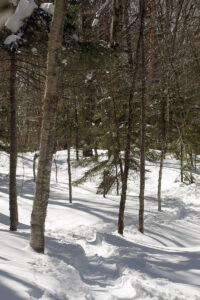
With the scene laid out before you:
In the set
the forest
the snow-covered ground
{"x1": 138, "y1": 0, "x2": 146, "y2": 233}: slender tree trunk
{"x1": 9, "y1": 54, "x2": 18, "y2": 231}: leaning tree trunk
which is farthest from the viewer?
{"x1": 138, "y1": 0, "x2": 146, "y2": 233}: slender tree trunk

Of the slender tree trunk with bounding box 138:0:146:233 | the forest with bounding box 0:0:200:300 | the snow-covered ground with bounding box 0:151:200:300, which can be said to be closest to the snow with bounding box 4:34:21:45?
the forest with bounding box 0:0:200:300

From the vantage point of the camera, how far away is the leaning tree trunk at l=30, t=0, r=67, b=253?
486cm

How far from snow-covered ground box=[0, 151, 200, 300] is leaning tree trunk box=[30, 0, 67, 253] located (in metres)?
0.45

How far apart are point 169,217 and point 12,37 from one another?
903 cm

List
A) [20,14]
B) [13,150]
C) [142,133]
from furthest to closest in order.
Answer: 1. [142,133]
2. [13,150]
3. [20,14]

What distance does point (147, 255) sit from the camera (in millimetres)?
5980

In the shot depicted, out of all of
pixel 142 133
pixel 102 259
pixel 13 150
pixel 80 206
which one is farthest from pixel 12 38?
pixel 80 206

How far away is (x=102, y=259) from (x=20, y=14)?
577 centimetres

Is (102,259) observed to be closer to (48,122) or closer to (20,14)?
(48,122)

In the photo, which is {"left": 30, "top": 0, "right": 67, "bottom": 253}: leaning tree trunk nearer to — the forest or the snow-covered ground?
the forest

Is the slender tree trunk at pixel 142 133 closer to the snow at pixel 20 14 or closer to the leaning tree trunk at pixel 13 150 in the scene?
the snow at pixel 20 14

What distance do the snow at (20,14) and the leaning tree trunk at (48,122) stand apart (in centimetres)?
172

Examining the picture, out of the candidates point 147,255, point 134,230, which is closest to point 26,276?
point 147,255

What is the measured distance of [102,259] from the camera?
19.1ft
